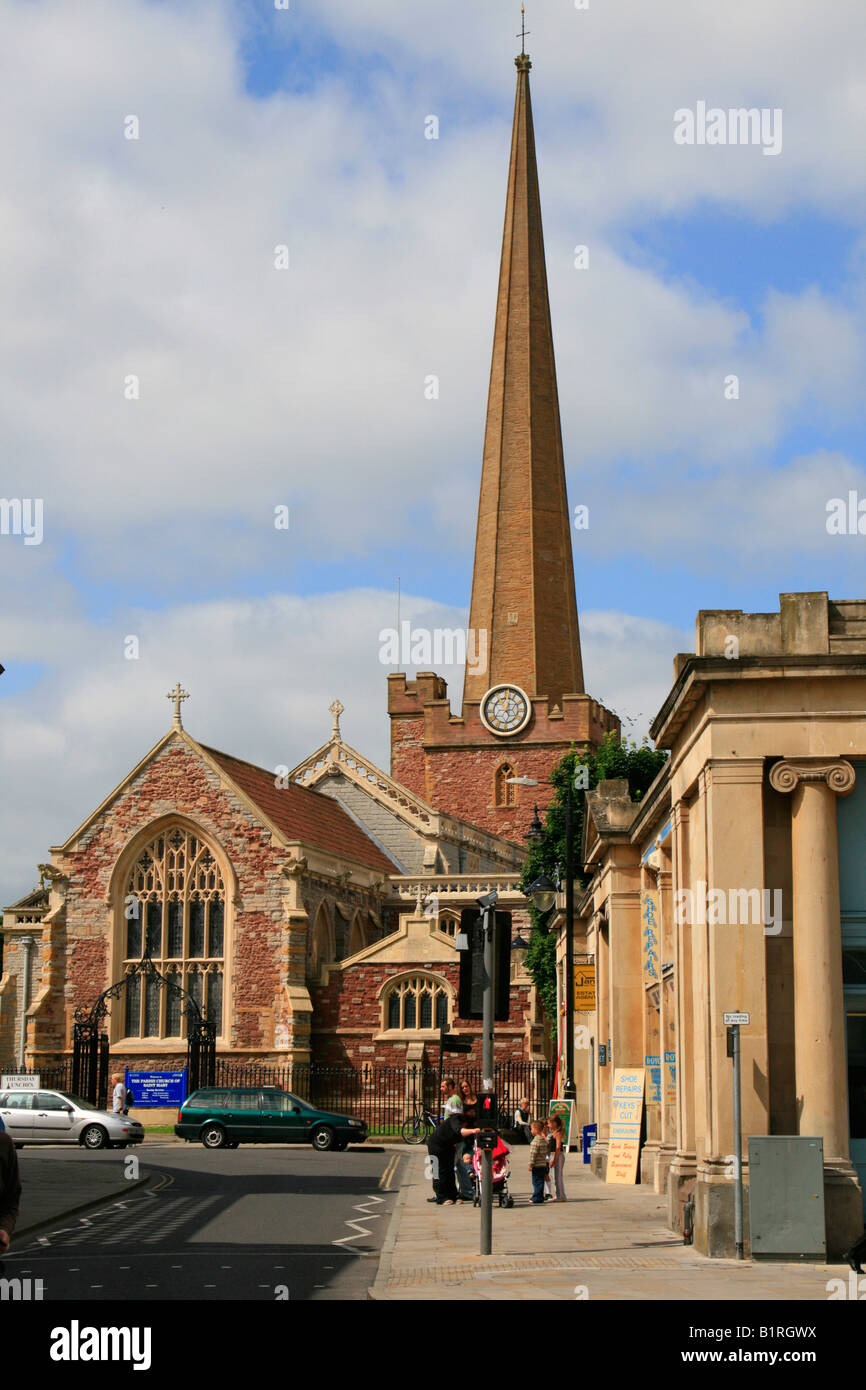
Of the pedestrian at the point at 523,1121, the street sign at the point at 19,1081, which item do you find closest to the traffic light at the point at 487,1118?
the pedestrian at the point at 523,1121

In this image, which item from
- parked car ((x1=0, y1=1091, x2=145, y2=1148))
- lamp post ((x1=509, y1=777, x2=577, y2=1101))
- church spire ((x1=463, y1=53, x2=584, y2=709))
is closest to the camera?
lamp post ((x1=509, y1=777, x2=577, y2=1101))

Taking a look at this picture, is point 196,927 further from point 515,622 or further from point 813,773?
point 813,773

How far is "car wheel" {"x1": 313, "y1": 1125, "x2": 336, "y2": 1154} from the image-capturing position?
3881cm

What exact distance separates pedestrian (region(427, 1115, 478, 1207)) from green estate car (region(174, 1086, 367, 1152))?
15628mm

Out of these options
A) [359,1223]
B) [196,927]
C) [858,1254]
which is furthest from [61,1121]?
[858,1254]

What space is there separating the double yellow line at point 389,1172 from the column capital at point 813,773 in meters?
12.7

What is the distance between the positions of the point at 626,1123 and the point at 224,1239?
32.3 feet

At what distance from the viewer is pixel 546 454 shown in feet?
245

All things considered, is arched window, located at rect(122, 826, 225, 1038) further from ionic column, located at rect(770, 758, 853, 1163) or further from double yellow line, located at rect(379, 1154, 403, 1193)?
ionic column, located at rect(770, 758, 853, 1163)

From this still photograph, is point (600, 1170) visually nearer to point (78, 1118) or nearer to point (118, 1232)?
point (118, 1232)

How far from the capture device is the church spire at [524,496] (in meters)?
72.2

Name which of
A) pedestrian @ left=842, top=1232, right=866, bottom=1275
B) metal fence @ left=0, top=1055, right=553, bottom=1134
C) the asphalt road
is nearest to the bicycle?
metal fence @ left=0, top=1055, right=553, bottom=1134
